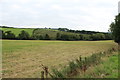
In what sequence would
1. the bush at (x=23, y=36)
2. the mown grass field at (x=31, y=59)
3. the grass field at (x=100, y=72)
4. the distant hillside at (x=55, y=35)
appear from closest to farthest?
1. the grass field at (x=100, y=72)
2. the mown grass field at (x=31, y=59)
3. the bush at (x=23, y=36)
4. the distant hillside at (x=55, y=35)

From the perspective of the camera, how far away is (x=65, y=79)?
8.45 metres

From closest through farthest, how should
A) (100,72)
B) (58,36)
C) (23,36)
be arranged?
(100,72)
(23,36)
(58,36)

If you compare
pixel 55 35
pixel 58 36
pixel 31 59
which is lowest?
pixel 31 59

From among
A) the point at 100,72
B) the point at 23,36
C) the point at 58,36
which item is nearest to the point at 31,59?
the point at 100,72

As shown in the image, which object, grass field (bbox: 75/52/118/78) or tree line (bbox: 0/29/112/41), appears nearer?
grass field (bbox: 75/52/118/78)

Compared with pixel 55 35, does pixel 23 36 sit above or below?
below

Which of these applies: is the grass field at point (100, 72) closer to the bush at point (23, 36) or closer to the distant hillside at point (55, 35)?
the distant hillside at point (55, 35)

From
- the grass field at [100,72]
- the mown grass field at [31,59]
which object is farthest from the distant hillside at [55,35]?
the grass field at [100,72]

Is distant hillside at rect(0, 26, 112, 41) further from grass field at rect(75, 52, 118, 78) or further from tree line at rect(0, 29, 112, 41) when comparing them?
grass field at rect(75, 52, 118, 78)

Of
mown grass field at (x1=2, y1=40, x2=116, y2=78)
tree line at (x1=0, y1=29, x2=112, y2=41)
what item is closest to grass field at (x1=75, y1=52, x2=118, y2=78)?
mown grass field at (x1=2, y1=40, x2=116, y2=78)

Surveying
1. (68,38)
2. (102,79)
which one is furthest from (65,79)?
(68,38)

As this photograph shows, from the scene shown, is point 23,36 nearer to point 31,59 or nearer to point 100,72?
point 31,59

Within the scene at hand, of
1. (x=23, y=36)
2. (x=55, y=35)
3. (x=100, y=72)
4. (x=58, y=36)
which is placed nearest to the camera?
(x=100, y=72)

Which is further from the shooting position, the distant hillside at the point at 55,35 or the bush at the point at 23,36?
the distant hillside at the point at 55,35
